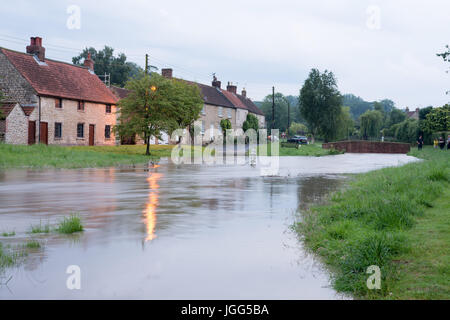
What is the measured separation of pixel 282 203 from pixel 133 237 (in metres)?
5.79

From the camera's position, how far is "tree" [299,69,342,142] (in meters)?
85.4

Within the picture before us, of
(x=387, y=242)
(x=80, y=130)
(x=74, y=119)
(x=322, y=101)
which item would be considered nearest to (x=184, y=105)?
(x=74, y=119)

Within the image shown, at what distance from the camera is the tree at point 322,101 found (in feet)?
280

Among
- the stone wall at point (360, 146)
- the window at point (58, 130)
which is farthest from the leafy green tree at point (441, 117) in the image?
the stone wall at point (360, 146)

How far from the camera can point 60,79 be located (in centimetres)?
4900

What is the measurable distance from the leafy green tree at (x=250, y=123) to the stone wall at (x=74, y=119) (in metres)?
32.7

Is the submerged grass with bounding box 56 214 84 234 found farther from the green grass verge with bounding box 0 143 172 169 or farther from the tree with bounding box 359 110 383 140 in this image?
the tree with bounding box 359 110 383 140

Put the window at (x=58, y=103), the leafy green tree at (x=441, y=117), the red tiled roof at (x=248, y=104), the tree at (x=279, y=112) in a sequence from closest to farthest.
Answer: the leafy green tree at (x=441, y=117) → the window at (x=58, y=103) → the red tiled roof at (x=248, y=104) → the tree at (x=279, y=112)

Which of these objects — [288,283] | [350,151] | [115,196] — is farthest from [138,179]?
[350,151]

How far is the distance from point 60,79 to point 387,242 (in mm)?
46564

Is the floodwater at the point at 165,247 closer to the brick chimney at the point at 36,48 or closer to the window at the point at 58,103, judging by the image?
the window at the point at 58,103

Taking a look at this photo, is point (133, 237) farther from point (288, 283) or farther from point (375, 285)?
point (375, 285)

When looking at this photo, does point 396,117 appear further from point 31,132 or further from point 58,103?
point 31,132

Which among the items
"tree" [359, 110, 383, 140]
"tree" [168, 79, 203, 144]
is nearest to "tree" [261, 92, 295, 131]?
"tree" [359, 110, 383, 140]
